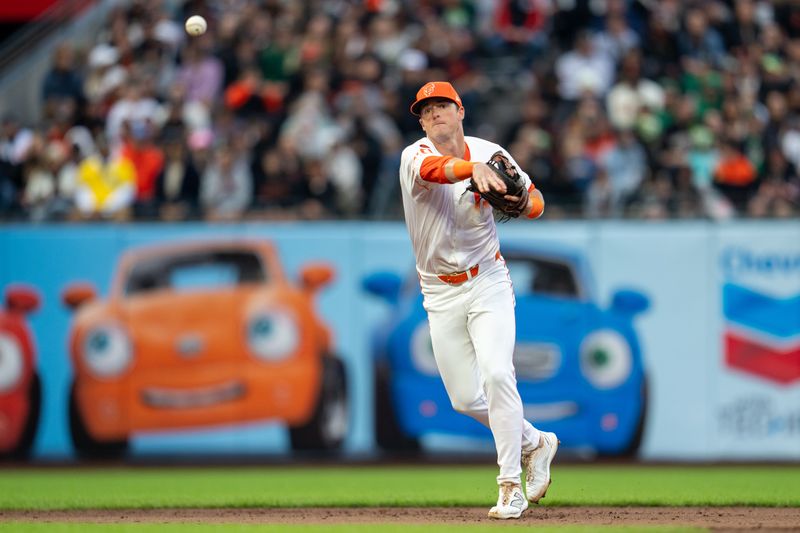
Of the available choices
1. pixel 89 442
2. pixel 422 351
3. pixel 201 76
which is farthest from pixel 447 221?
pixel 201 76

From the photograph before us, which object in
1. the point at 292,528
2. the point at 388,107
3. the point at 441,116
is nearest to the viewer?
the point at 292,528

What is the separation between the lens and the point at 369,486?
1065 cm

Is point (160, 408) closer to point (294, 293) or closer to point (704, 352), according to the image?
point (294, 293)

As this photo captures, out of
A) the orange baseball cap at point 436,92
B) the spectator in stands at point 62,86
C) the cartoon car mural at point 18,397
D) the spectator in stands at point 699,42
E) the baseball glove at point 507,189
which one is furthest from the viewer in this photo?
the spectator in stands at point 699,42

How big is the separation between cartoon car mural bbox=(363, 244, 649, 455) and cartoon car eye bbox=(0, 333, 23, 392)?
12.3ft

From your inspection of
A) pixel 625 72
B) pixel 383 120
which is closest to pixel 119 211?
pixel 383 120

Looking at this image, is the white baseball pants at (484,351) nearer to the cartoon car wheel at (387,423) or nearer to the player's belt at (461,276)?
the player's belt at (461,276)

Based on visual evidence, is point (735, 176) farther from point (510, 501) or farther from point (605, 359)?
point (510, 501)

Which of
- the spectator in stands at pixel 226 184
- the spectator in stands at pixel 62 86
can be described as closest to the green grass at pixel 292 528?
the spectator in stands at pixel 226 184

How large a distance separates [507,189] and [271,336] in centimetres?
703

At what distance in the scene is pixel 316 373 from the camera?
13773 millimetres

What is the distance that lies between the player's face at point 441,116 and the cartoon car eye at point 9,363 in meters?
7.84

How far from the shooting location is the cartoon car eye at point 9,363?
45.4 feet

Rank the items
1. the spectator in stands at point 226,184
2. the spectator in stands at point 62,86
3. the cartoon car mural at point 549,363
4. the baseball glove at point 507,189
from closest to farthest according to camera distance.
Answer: the baseball glove at point 507,189
the cartoon car mural at point 549,363
the spectator in stands at point 226,184
the spectator in stands at point 62,86
